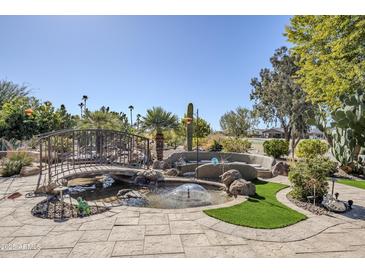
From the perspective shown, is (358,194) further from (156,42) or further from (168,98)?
(168,98)

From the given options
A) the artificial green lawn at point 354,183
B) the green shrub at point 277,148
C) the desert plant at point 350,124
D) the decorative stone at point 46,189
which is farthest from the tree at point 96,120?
the artificial green lawn at point 354,183

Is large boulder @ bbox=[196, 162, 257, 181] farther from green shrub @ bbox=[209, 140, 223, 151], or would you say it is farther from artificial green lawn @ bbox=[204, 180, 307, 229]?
green shrub @ bbox=[209, 140, 223, 151]

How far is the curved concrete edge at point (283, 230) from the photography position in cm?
324

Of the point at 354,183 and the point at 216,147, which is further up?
the point at 216,147

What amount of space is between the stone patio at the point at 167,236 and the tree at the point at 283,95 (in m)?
16.2

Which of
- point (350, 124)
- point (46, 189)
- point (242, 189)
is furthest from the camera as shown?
point (350, 124)

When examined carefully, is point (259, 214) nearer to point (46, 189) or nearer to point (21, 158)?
point (46, 189)

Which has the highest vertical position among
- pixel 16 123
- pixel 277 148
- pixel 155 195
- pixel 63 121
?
pixel 63 121

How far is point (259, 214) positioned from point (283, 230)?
29.3 inches

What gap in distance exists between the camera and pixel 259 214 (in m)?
4.25

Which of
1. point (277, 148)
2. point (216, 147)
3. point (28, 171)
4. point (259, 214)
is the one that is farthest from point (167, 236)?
point (216, 147)

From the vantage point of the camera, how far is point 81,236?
316 centimetres

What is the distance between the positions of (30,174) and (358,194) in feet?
32.4

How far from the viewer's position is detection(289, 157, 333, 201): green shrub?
5055 millimetres
